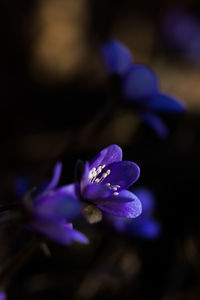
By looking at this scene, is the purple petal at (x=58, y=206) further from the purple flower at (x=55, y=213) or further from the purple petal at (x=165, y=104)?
the purple petal at (x=165, y=104)

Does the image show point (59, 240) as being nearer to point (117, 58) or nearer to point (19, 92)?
point (117, 58)

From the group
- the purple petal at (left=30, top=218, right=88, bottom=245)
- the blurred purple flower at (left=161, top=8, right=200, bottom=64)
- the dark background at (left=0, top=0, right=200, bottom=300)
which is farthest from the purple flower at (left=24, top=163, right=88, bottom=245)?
the blurred purple flower at (left=161, top=8, right=200, bottom=64)

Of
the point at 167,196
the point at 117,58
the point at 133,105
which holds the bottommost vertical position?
the point at 167,196

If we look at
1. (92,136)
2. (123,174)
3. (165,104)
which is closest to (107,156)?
(123,174)

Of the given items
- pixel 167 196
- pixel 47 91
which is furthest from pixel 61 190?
pixel 47 91

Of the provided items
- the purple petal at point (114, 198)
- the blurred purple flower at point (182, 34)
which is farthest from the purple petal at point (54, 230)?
the blurred purple flower at point (182, 34)

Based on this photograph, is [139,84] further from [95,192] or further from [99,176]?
[95,192]
